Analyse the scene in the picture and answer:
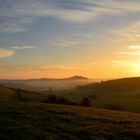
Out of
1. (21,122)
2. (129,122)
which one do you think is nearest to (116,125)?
(129,122)

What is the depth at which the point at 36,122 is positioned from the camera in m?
35.0

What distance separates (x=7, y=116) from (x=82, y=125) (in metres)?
7.31

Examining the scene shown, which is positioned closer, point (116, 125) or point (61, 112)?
point (116, 125)

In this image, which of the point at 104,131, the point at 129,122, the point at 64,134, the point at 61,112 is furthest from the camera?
the point at 61,112

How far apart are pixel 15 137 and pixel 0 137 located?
1.08m

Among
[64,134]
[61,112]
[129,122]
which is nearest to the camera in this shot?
[64,134]

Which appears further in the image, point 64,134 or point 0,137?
point 64,134

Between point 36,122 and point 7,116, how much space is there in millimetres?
3732

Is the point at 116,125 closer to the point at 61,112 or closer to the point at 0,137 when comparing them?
the point at 61,112

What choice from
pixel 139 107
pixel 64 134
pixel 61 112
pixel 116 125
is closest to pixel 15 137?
pixel 64 134

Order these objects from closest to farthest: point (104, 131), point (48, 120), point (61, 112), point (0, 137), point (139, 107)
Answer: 1. point (0, 137)
2. point (104, 131)
3. point (48, 120)
4. point (61, 112)
5. point (139, 107)

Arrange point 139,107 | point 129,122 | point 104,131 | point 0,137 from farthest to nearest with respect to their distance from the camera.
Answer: point 139,107
point 129,122
point 104,131
point 0,137

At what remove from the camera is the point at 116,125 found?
3662 cm

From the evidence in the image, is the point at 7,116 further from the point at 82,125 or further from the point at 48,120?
the point at 82,125
